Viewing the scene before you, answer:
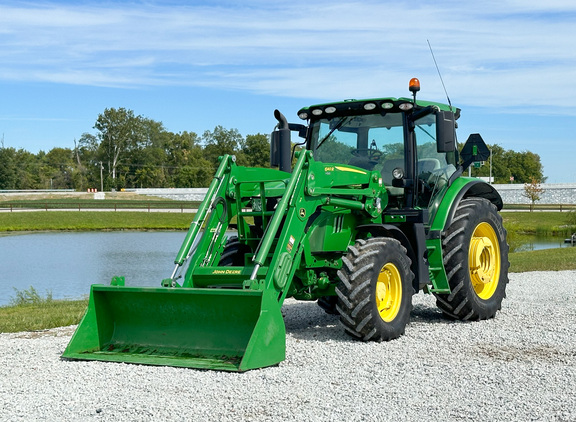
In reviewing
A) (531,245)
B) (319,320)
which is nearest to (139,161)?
(531,245)

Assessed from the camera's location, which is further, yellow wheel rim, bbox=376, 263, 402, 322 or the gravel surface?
yellow wheel rim, bbox=376, 263, 402, 322

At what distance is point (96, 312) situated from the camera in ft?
24.9

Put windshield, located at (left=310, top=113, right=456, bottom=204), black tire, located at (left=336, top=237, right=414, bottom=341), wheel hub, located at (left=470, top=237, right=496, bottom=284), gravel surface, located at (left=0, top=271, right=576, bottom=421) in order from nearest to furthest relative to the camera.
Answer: gravel surface, located at (left=0, top=271, right=576, bottom=421)
black tire, located at (left=336, top=237, right=414, bottom=341)
windshield, located at (left=310, top=113, right=456, bottom=204)
wheel hub, located at (left=470, top=237, right=496, bottom=284)

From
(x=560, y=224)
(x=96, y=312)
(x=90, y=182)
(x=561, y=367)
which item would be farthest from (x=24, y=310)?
(x=90, y=182)

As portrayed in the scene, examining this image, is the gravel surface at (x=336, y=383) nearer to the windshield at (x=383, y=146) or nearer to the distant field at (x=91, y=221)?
the windshield at (x=383, y=146)

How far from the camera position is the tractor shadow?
8664 millimetres

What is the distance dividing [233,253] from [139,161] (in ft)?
332

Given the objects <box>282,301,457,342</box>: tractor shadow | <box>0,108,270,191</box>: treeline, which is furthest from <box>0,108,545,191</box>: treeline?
<box>282,301,457,342</box>: tractor shadow

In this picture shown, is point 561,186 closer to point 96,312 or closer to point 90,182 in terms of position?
point 90,182

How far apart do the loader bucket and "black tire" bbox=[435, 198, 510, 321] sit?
2.99 metres

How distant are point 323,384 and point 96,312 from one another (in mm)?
2582

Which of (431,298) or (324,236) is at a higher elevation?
(324,236)

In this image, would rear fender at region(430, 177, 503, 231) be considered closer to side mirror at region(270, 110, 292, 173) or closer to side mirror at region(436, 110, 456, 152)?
side mirror at region(436, 110, 456, 152)

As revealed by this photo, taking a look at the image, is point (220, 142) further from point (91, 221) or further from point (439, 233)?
point (439, 233)
